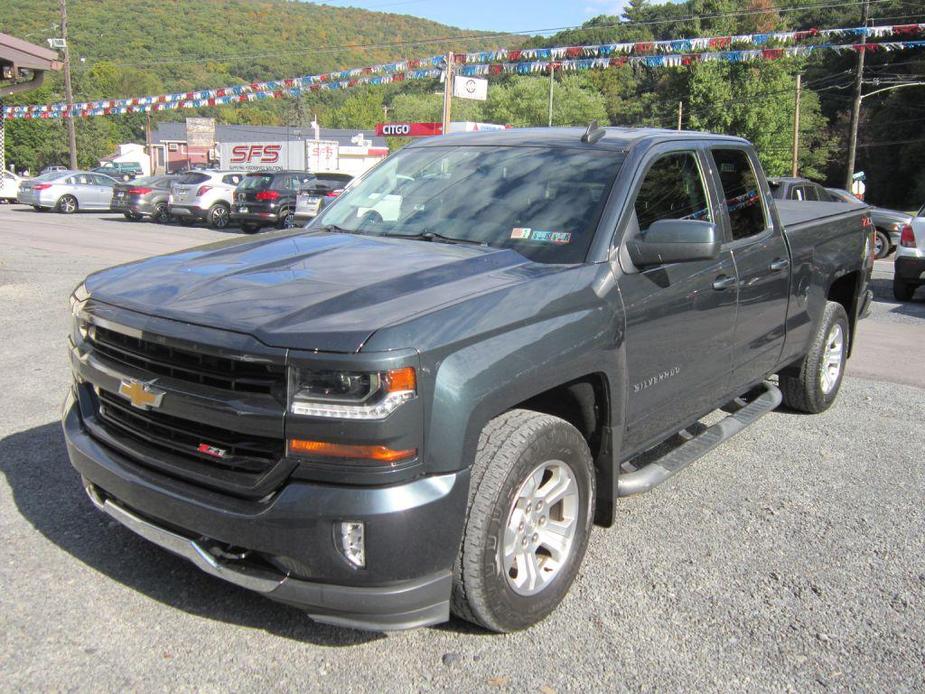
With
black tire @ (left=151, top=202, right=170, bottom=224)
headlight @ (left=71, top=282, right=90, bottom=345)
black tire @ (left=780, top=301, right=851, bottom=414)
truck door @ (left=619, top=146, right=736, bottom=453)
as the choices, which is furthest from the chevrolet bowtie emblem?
Result: black tire @ (left=151, top=202, right=170, bottom=224)

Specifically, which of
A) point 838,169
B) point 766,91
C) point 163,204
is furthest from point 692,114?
point 163,204

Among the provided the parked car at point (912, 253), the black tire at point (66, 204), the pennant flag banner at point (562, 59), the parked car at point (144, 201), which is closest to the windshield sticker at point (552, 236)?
the parked car at point (912, 253)

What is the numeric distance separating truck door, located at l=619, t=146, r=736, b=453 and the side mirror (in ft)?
0.30

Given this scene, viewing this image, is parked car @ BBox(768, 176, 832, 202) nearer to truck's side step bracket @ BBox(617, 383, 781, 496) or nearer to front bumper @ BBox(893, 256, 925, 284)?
front bumper @ BBox(893, 256, 925, 284)

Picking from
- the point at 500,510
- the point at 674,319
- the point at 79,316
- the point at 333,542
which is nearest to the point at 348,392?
the point at 333,542

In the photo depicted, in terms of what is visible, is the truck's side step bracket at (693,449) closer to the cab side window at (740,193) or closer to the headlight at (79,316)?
the cab side window at (740,193)

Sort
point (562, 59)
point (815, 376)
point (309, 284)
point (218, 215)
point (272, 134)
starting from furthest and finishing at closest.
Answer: point (272, 134), point (562, 59), point (218, 215), point (815, 376), point (309, 284)

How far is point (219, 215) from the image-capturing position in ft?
82.2

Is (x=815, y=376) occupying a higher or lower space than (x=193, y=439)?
A: lower

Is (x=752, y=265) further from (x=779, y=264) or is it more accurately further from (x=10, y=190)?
(x=10, y=190)

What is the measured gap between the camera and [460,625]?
10.2ft

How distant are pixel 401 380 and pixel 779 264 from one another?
3.12m

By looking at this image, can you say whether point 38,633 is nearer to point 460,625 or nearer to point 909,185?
point 460,625

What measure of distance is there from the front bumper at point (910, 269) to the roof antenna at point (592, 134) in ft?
29.8
